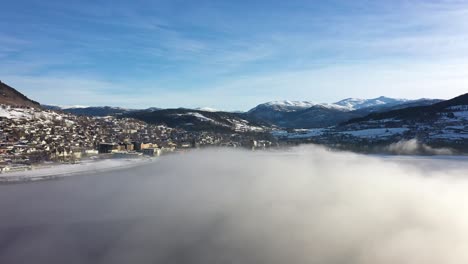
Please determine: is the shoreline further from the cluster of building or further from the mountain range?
the mountain range

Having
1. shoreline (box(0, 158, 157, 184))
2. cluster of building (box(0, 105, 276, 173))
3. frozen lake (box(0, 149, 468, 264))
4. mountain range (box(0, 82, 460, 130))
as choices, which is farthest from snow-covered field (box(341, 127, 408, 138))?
shoreline (box(0, 158, 157, 184))

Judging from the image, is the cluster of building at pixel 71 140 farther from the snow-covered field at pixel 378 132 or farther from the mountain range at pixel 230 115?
the snow-covered field at pixel 378 132

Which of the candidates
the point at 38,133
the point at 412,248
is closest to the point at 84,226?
the point at 412,248

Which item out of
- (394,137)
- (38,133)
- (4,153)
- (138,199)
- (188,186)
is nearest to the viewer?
(138,199)

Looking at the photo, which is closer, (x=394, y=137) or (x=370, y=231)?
(x=370, y=231)

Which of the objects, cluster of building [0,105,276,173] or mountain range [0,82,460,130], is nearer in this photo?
cluster of building [0,105,276,173]

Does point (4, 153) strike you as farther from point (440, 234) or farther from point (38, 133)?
point (440, 234)

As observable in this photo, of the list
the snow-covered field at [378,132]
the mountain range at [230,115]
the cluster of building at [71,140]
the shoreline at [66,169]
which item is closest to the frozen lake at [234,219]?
the shoreline at [66,169]
